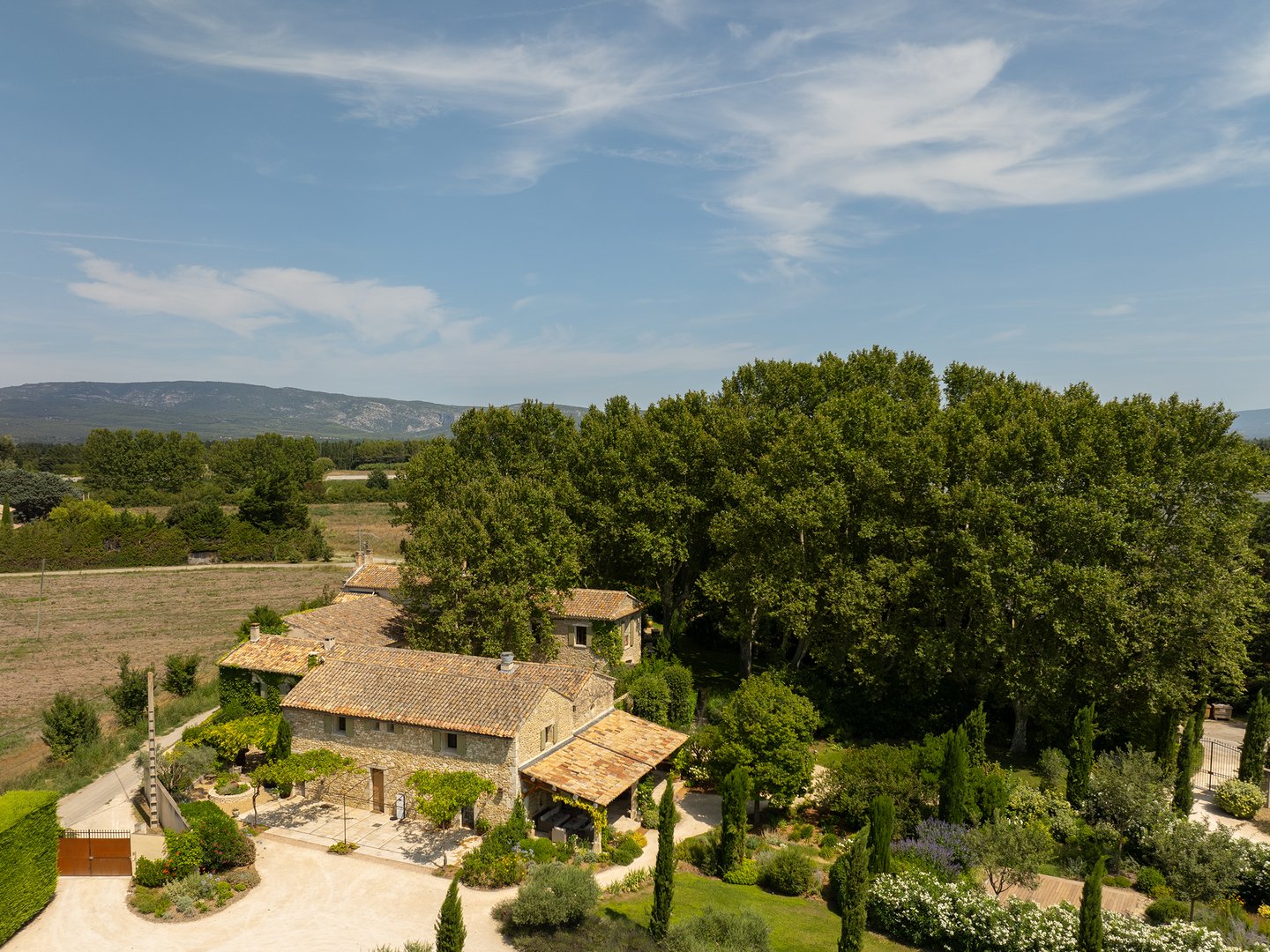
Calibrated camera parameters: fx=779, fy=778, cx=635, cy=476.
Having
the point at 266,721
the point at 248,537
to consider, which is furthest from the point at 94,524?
the point at 266,721

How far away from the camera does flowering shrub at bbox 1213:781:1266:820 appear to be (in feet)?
101

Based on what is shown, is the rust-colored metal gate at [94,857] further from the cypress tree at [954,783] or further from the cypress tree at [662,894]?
the cypress tree at [954,783]

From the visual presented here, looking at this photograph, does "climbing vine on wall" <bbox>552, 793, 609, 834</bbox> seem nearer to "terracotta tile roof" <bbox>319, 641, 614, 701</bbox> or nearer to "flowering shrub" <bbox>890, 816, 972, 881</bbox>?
"terracotta tile roof" <bbox>319, 641, 614, 701</bbox>

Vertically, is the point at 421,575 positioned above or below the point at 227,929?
above

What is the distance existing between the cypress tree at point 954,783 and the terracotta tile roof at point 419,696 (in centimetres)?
1494

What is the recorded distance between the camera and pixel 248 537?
9775cm

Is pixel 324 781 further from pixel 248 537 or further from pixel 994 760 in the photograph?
pixel 248 537

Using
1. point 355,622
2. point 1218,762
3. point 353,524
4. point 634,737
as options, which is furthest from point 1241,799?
point 353,524

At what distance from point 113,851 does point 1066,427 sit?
4029 cm

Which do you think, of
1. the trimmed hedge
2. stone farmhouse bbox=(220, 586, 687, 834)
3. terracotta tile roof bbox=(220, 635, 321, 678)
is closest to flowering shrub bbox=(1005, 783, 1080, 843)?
stone farmhouse bbox=(220, 586, 687, 834)

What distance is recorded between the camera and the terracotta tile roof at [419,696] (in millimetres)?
27734

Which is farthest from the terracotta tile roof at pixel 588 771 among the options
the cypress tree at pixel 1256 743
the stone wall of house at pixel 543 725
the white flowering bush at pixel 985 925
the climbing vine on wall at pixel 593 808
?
the cypress tree at pixel 1256 743

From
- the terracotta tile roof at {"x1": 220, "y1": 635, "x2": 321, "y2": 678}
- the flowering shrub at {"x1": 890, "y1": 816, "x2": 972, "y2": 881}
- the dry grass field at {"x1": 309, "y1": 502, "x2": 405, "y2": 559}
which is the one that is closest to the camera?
the flowering shrub at {"x1": 890, "y1": 816, "x2": 972, "y2": 881}

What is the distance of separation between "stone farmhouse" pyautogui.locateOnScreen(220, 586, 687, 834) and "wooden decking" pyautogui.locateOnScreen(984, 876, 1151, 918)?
1323cm
